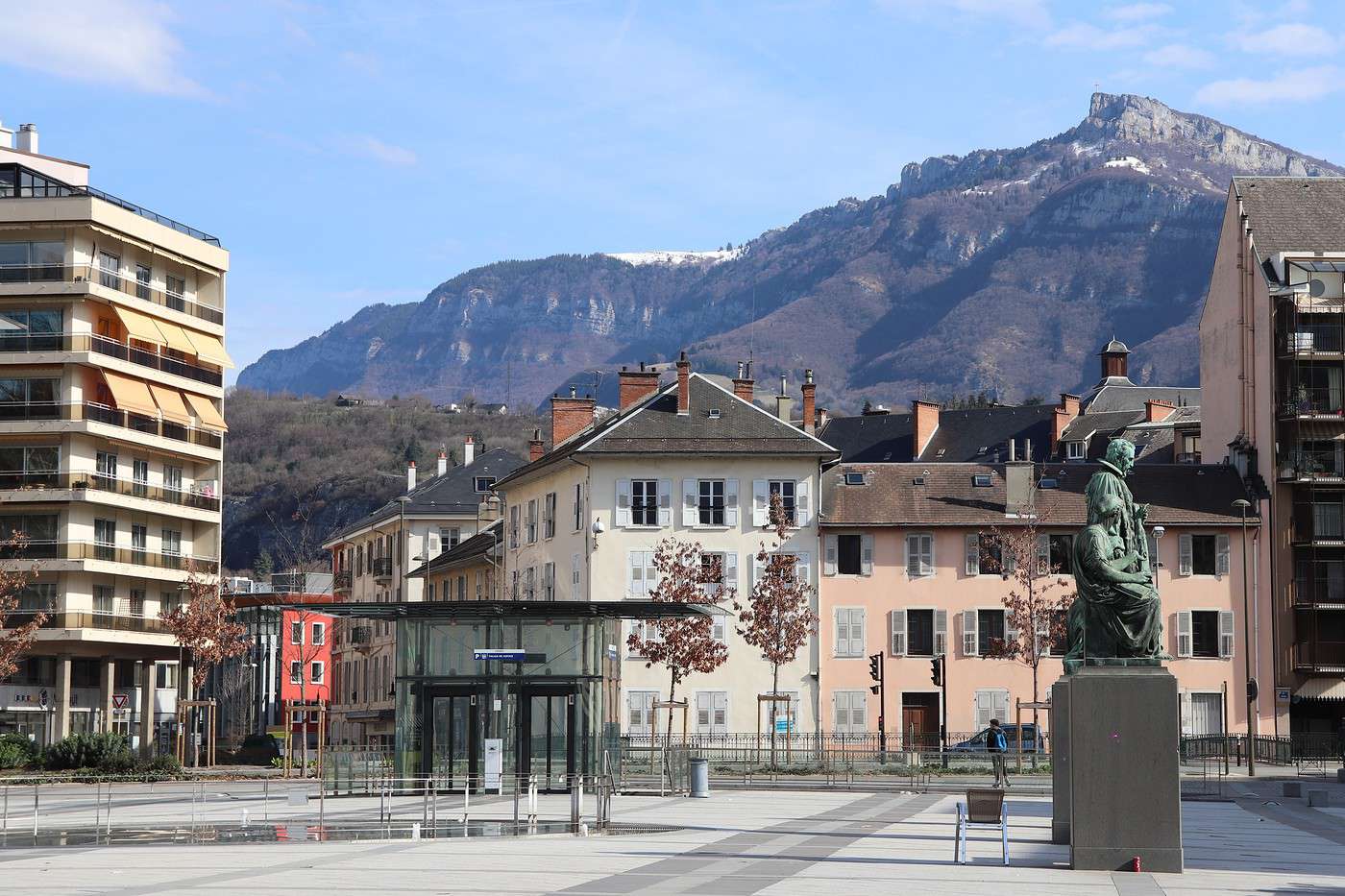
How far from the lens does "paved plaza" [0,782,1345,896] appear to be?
22375 millimetres

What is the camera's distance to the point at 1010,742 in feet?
232

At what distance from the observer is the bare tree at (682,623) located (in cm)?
6669

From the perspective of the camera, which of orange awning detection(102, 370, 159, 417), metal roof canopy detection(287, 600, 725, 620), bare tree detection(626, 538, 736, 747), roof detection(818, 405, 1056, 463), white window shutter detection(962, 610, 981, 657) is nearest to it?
metal roof canopy detection(287, 600, 725, 620)

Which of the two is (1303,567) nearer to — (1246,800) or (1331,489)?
(1331,489)

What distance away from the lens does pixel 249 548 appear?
563 feet

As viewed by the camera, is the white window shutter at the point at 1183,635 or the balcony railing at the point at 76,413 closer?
the white window shutter at the point at 1183,635

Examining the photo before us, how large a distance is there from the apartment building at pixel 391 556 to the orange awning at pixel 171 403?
54.9 ft

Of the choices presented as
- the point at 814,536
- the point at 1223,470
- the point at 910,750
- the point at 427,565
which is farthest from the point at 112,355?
the point at 1223,470

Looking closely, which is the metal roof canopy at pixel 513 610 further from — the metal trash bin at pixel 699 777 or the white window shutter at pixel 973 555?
the white window shutter at pixel 973 555

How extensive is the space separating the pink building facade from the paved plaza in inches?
1448

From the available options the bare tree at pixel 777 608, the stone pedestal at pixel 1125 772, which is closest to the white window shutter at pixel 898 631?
the bare tree at pixel 777 608

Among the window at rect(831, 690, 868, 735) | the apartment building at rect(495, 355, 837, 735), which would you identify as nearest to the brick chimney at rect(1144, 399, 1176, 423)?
the apartment building at rect(495, 355, 837, 735)

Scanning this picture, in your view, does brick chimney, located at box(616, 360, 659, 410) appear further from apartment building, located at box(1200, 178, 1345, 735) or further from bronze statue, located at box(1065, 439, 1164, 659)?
bronze statue, located at box(1065, 439, 1164, 659)

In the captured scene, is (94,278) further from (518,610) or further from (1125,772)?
(1125,772)
